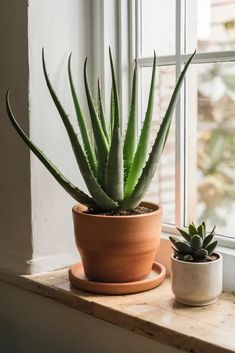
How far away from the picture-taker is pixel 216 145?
1.37 meters

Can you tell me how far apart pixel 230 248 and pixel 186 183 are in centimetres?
19

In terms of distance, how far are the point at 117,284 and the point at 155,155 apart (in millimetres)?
283

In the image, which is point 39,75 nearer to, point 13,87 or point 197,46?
point 13,87

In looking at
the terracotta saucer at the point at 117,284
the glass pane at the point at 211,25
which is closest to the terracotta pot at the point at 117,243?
the terracotta saucer at the point at 117,284

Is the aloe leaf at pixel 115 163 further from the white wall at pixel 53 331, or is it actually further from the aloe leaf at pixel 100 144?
the white wall at pixel 53 331

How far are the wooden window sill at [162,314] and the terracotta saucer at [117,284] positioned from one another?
1 centimetres

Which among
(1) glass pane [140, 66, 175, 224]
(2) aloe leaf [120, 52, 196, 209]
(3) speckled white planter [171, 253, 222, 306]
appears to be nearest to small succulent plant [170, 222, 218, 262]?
(3) speckled white planter [171, 253, 222, 306]

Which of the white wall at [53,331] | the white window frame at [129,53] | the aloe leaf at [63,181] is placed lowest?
the white wall at [53,331]

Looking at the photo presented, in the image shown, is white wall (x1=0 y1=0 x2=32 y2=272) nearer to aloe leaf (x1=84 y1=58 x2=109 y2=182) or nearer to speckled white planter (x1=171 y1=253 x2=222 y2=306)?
aloe leaf (x1=84 y1=58 x2=109 y2=182)

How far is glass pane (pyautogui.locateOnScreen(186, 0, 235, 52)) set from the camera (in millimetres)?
1312

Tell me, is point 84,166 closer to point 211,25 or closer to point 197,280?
point 197,280

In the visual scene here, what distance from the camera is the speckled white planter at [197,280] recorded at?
46.3 inches

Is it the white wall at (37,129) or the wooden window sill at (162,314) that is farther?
the white wall at (37,129)

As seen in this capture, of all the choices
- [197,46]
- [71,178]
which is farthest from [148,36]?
[71,178]
